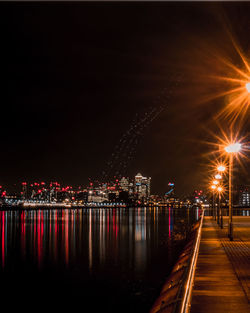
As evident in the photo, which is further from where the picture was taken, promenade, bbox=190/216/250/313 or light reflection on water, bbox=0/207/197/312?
light reflection on water, bbox=0/207/197/312

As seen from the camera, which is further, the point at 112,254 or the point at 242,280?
the point at 112,254

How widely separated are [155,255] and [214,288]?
23559 mm

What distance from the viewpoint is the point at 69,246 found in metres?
42.6

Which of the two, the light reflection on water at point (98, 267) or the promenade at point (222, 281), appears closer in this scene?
the promenade at point (222, 281)

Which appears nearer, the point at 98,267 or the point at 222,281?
the point at 222,281

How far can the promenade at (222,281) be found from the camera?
9596 millimetres

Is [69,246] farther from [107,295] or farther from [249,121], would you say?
[249,121]

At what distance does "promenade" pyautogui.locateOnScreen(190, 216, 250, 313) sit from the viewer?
9.60 m

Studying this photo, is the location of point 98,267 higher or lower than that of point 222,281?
lower

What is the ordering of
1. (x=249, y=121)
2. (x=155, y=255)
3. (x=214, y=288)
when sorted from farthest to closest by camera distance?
(x=249, y=121)
(x=155, y=255)
(x=214, y=288)

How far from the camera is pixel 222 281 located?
40.4 feet

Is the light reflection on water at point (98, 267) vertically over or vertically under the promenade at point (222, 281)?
under

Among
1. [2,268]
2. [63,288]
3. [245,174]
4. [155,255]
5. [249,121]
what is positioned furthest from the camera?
[245,174]

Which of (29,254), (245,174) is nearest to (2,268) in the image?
(29,254)
